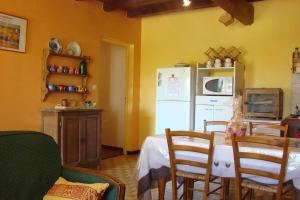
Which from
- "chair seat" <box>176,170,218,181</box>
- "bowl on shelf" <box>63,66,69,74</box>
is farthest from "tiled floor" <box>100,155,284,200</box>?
"bowl on shelf" <box>63,66,69,74</box>

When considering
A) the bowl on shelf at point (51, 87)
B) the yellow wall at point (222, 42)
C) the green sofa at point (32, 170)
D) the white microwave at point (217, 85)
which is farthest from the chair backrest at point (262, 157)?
the bowl on shelf at point (51, 87)

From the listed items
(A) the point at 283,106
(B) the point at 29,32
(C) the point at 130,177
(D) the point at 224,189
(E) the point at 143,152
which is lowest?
(C) the point at 130,177

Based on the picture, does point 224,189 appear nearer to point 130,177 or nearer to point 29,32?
point 130,177

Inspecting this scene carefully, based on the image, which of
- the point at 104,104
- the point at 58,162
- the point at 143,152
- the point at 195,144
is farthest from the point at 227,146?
the point at 104,104

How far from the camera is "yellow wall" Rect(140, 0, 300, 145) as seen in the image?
4562 millimetres

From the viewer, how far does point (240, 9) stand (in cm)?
439

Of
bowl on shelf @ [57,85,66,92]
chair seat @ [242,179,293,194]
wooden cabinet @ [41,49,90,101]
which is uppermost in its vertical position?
wooden cabinet @ [41,49,90,101]

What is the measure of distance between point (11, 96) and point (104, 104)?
106 inches

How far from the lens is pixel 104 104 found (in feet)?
21.1

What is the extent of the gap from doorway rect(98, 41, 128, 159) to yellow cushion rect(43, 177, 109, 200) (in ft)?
14.1

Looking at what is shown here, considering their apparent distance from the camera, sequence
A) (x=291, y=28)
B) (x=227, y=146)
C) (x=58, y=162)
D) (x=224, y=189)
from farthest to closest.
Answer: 1. (x=291, y=28)
2. (x=224, y=189)
3. (x=227, y=146)
4. (x=58, y=162)

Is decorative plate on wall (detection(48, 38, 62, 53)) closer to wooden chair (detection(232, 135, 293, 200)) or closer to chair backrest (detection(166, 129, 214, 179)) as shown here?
chair backrest (detection(166, 129, 214, 179))

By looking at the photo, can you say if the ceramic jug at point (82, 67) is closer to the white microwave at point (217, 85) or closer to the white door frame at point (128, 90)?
the white door frame at point (128, 90)

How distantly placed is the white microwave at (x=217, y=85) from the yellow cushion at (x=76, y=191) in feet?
10.8
